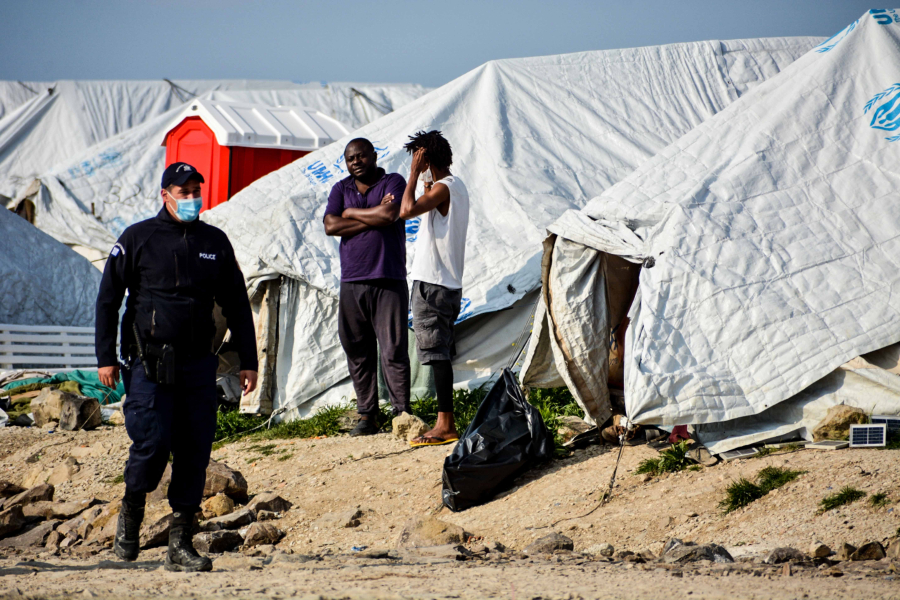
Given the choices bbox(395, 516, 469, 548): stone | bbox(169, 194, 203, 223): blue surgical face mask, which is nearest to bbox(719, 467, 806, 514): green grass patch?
bbox(395, 516, 469, 548): stone

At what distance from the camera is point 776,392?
13.9 ft

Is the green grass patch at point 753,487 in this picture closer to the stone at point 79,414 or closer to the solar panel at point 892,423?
the solar panel at point 892,423

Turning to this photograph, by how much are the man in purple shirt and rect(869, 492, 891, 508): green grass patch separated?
2735mm

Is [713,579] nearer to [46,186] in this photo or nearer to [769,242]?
[769,242]

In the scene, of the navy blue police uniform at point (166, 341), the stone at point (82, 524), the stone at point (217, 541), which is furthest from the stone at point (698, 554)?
the stone at point (82, 524)

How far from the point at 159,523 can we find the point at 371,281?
1958 millimetres

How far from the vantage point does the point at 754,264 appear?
4547 mm

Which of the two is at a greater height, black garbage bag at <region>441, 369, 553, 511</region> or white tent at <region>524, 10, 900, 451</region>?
white tent at <region>524, 10, 900, 451</region>

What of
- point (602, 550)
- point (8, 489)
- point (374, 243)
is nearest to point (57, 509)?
point (8, 489)

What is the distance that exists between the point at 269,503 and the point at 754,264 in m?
2.71

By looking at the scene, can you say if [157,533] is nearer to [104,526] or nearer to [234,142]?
[104,526]

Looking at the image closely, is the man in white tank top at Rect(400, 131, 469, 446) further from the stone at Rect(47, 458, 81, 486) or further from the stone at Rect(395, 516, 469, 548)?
the stone at Rect(47, 458, 81, 486)

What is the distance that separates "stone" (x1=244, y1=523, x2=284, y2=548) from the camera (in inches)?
158

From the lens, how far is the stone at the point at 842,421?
4141 millimetres
